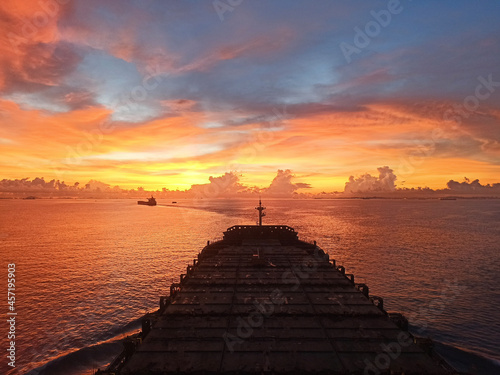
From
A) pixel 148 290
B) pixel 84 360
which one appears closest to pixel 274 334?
pixel 84 360

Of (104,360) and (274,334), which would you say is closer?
(274,334)

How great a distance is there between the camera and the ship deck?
37.8 feet

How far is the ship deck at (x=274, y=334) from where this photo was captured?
11.5 meters

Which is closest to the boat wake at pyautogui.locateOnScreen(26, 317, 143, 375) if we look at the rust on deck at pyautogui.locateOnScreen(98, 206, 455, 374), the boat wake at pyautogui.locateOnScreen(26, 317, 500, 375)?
the boat wake at pyautogui.locateOnScreen(26, 317, 500, 375)

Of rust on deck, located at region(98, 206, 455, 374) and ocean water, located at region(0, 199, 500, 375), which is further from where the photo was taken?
ocean water, located at region(0, 199, 500, 375)

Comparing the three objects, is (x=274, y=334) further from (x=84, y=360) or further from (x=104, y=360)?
(x=84, y=360)

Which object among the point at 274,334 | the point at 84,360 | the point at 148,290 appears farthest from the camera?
the point at 148,290

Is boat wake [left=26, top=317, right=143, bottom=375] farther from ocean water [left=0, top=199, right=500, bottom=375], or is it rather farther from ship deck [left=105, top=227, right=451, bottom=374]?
ship deck [left=105, top=227, right=451, bottom=374]

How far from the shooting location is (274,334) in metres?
13.9

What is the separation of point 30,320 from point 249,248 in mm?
26138

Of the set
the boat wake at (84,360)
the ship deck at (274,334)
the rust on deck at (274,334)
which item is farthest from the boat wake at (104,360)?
the rust on deck at (274,334)

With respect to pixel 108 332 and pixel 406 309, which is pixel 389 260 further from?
pixel 108 332

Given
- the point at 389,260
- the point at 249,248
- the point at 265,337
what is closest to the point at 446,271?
the point at 389,260

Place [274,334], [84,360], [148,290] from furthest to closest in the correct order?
Answer: [148,290], [84,360], [274,334]
